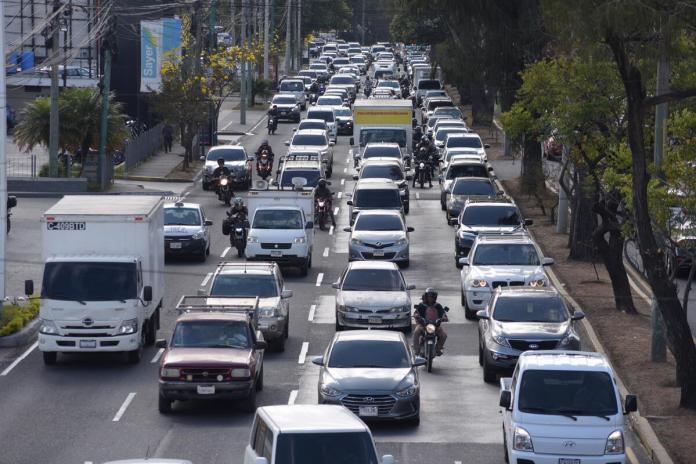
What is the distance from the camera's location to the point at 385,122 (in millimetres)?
63156

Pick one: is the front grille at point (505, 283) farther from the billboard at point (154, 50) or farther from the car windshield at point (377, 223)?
the billboard at point (154, 50)

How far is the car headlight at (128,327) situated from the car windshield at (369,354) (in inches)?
215

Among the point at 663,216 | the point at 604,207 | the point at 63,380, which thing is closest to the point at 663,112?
the point at 663,216

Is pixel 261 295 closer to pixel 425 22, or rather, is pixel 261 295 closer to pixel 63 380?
pixel 63 380

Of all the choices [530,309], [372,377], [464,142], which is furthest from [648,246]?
[464,142]

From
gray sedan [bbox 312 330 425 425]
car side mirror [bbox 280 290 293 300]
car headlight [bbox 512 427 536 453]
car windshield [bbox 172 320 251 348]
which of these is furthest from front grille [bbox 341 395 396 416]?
car side mirror [bbox 280 290 293 300]

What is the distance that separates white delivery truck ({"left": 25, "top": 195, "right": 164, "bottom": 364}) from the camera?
27.8 metres

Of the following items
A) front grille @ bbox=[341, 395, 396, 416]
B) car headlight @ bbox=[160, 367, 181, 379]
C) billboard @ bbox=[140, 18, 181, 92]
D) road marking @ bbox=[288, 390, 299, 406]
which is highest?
billboard @ bbox=[140, 18, 181, 92]

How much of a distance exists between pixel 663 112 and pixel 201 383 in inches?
385

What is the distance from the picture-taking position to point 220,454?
847 inches

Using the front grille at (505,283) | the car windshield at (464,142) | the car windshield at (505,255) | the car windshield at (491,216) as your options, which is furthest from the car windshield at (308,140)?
the front grille at (505,283)

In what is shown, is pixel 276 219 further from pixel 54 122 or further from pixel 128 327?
pixel 54 122

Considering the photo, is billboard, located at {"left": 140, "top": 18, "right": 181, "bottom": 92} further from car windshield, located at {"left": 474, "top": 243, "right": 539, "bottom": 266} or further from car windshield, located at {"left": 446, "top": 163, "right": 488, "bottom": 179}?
car windshield, located at {"left": 474, "top": 243, "right": 539, "bottom": 266}

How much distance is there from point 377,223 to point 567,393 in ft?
67.2
